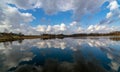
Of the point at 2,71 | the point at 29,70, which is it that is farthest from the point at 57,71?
the point at 2,71

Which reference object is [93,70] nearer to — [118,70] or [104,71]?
[104,71]

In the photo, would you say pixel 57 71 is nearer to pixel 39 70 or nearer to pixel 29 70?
pixel 39 70

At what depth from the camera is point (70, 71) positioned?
2000 centimetres

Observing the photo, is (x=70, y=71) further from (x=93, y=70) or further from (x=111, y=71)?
(x=111, y=71)

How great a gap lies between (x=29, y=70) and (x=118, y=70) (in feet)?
38.7

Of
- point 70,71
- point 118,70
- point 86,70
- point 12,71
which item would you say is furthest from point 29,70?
point 118,70

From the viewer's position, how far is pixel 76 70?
66.9 feet

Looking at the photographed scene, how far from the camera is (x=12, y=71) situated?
2039 cm

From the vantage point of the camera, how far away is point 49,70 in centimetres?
2036

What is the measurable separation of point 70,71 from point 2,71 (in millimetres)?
9029

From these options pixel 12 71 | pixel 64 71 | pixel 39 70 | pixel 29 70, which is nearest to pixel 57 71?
pixel 64 71

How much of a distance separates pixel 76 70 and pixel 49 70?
3592mm

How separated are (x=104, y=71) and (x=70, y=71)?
4501 millimetres

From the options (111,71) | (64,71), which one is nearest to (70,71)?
(64,71)
